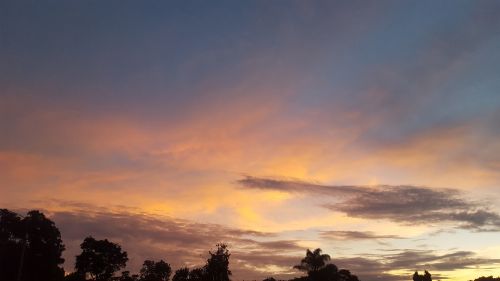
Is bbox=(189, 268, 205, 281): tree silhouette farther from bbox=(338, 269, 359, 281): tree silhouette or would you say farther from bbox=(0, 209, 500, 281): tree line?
bbox=(338, 269, 359, 281): tree silhouette

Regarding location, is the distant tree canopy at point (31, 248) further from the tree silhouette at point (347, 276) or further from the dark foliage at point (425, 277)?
the dark foliage at point (425, 277)

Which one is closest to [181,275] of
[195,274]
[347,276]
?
[195,274]

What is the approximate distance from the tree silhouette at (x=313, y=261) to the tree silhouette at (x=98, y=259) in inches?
1543

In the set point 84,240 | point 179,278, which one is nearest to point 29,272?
point 84,240

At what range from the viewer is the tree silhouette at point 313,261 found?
86512 mm

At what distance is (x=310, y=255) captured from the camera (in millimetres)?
87125

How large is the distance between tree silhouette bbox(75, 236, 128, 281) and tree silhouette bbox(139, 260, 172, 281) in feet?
67.3

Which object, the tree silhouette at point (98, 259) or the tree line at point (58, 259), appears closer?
the tree line at point (58, 259)

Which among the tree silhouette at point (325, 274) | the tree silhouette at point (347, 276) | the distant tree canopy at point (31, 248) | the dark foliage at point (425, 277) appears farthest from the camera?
the dark foliage at point (425, 277)

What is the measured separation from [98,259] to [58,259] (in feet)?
48.3

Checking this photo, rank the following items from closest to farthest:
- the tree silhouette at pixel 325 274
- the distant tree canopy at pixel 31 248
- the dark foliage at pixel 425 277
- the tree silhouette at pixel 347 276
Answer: the distant tree canopy at pixel 31 248 < the tree silhouette at pixel 325 274 < the tree silhouette at pixel 347 276 < the dark foliage at pixel 425 277

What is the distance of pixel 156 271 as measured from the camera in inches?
4761

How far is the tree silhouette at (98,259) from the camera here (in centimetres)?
9736

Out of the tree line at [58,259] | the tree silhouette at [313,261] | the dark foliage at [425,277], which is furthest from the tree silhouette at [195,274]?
the dark foliage at [425,277]
